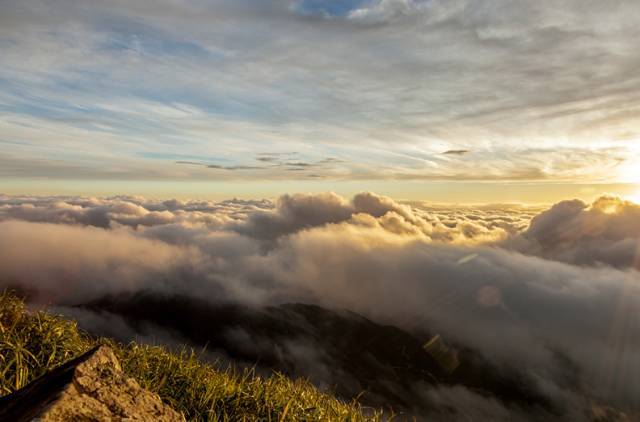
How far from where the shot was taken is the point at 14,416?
428cm

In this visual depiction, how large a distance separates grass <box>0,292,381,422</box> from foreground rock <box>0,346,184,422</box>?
2.19 m

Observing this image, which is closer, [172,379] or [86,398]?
[86,398]

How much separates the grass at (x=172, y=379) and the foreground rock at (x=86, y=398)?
7.19 feet

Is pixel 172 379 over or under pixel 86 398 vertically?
under

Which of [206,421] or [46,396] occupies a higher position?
[46,396]

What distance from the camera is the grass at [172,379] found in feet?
24.9

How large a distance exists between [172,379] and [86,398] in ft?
15.3

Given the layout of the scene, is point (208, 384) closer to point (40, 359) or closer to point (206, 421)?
point (206, 421)

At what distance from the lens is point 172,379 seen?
29.5ft

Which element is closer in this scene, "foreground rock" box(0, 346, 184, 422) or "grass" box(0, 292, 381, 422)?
"foreground rock" box(0, 346, 184, 422)

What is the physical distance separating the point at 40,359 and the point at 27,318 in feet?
5.47

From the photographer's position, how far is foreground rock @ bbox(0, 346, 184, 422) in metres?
4.28

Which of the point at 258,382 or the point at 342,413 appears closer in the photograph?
the point at 342,413

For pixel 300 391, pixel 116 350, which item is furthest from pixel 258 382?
pixel 116 350
